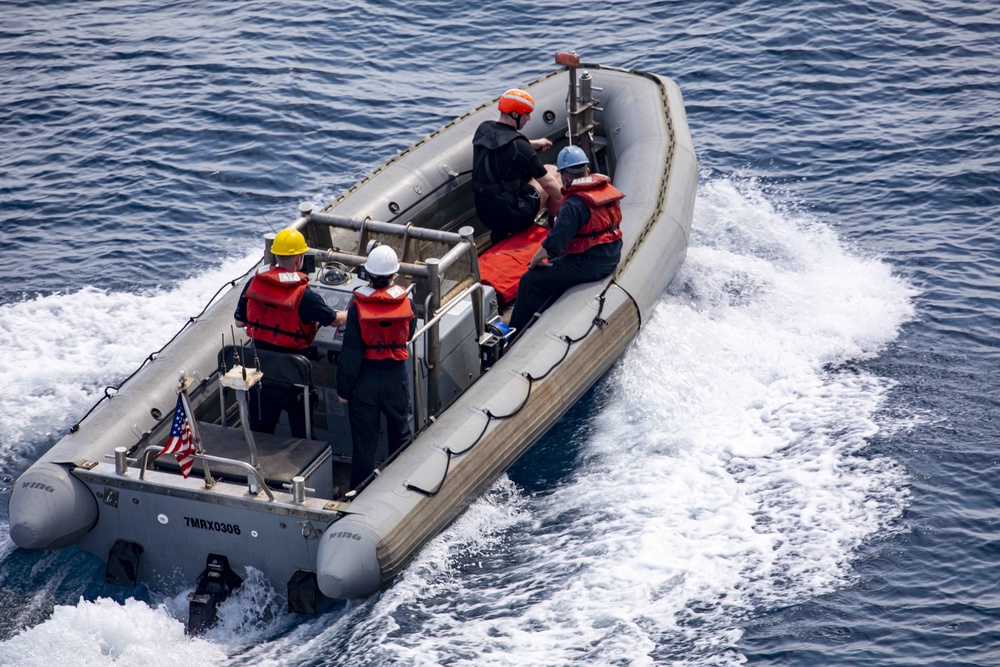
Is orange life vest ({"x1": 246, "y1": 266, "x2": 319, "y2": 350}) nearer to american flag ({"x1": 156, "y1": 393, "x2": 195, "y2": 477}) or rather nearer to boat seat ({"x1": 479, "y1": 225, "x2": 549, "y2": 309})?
american flag ({"x1": 156, "y1": 393, "x2": 195, "y2": 477})

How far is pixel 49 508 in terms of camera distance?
6.81m

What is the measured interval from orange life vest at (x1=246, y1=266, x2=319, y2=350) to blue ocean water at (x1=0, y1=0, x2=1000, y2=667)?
1.40 meters

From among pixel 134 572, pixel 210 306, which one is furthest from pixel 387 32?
pixel 134 572

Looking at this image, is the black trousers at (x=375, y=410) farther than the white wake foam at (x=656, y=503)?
Yes

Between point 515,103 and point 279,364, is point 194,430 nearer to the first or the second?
point 279,364

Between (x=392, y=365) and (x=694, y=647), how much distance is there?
7.40 feet

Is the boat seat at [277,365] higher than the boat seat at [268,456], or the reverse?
the boat seat at [277,365]

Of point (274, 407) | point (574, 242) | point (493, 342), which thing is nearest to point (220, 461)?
point (274, 407)

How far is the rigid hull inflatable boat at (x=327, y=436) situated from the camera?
6695mm

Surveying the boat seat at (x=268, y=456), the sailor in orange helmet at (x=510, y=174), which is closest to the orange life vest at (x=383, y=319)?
the boat seat at (x=268, y=456)

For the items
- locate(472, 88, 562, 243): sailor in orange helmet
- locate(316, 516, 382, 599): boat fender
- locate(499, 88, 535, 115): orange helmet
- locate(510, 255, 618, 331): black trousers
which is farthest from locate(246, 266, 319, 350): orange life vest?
locate(499, 88, 535, 115): orange helmet

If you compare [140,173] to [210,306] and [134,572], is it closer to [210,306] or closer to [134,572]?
[210,306]

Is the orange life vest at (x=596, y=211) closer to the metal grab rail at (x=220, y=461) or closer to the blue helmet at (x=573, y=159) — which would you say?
the blue helmet at (x=573, y=159)

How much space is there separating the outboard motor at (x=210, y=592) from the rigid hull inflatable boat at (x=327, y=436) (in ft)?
0.04
